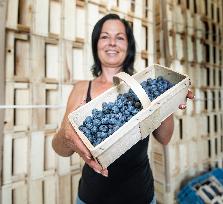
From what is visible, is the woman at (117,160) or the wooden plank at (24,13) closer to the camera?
the woman at (117,160)

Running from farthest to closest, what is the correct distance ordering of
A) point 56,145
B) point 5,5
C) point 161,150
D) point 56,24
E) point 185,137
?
point 185,137 → point 161,150 → point 56,24 → point 5,5 → point 56,145

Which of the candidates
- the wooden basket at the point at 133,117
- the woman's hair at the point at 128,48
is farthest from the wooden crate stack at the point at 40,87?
the wooden basket at the point at 133,117

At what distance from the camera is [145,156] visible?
4.63ft

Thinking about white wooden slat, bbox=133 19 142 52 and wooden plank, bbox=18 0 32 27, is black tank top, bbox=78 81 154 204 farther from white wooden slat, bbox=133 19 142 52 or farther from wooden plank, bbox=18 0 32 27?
white wooden slat, bbox=133 19 142 52

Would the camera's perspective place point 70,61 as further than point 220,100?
No

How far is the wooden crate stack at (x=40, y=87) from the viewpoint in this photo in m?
1.70

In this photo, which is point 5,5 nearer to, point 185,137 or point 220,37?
point 185,137

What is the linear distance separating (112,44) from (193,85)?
2080 mm

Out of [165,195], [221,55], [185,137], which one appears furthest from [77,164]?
[221,55]

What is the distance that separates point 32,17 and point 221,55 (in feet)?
9.49

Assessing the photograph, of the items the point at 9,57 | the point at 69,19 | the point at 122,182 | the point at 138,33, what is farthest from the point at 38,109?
the point at 138,33

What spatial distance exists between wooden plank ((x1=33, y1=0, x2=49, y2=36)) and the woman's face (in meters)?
0.57

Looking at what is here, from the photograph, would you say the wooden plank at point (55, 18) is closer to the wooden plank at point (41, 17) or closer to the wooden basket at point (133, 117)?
the wooden plank at point (41, 17)

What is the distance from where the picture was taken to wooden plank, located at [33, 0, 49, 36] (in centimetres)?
181
